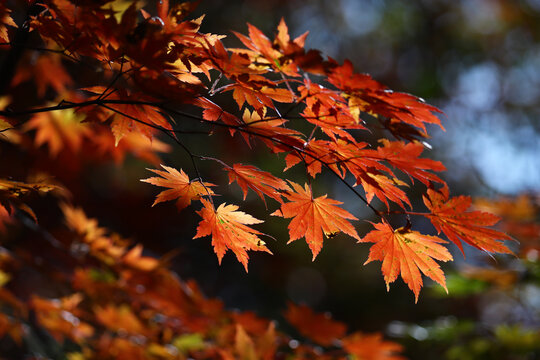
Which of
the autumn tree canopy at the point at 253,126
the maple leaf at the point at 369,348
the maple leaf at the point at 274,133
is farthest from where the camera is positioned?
the maple leaf at the point at 369,348

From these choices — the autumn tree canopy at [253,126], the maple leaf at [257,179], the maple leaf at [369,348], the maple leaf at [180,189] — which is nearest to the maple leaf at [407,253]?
the autumn tree canopy at [253,126]

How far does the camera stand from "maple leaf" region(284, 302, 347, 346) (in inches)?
61.8

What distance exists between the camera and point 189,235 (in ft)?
14.4

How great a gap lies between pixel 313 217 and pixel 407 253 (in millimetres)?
229

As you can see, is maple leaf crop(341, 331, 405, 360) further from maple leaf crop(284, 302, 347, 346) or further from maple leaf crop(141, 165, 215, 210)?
maple leaf crop(141, 165, 215, 210)

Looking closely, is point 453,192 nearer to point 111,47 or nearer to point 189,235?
point 189,235

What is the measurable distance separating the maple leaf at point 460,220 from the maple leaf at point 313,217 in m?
0.19

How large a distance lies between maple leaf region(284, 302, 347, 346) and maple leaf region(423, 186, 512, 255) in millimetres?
785

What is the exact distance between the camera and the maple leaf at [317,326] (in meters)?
1.57

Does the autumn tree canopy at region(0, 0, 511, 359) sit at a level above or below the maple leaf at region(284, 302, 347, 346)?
above

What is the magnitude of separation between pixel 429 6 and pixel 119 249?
5.37 metres

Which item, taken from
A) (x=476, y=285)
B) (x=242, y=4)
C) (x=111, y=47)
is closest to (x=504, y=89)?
(x=242, y=4)

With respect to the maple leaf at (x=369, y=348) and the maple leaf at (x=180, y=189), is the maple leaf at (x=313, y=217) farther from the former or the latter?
the maple leaf at (x=369, y=348)

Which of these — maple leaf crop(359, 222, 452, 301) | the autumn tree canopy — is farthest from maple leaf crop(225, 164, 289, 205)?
maple leaf crop(359, 222, 452, 301)
